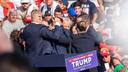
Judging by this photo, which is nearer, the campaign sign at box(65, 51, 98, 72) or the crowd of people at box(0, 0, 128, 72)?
the campaign sign at box(65, 51, 98, 72)

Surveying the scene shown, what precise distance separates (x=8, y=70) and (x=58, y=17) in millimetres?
6599

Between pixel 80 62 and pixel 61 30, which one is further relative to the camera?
pixel 61 30

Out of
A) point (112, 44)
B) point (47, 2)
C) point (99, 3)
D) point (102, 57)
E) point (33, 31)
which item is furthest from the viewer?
point (99, 3)

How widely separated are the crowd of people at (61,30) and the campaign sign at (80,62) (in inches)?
21.2

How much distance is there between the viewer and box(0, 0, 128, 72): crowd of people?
6645mm

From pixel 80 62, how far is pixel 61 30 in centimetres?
127

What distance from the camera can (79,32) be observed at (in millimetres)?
6746

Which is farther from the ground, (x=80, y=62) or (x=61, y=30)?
(x=61, y=30)

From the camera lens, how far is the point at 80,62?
565 cm

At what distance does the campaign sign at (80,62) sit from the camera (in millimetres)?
5547

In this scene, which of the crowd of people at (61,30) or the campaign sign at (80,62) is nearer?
the campaign sign at (80,62)

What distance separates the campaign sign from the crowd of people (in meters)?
0.54

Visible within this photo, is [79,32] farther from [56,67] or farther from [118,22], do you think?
[118,22]

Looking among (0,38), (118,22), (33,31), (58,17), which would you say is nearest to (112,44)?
(118,22)
